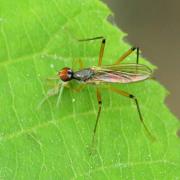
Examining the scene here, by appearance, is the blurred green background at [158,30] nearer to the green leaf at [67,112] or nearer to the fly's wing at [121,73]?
the fly's wing at [121,73]

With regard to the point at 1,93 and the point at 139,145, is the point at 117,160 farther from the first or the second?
the point at 1,93

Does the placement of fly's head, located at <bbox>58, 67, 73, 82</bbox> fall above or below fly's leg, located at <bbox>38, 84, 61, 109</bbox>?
above

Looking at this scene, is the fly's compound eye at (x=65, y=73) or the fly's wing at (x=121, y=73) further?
the fly's wing at (x=121, y=73)

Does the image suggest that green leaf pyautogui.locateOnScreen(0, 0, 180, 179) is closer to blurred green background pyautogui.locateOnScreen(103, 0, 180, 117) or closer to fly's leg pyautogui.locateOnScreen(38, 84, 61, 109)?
fly's leg pyautogui.locateOnScreen(38, 84, 61, 109)

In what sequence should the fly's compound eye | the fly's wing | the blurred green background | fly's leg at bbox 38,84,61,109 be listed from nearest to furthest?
fly's leg at bbox 38,84,61,109 → the fly's compound eye → the fly's wing → the blurred green background

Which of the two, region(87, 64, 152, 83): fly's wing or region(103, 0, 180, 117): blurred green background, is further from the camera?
region(103, 0, 180, 117): blurred green background

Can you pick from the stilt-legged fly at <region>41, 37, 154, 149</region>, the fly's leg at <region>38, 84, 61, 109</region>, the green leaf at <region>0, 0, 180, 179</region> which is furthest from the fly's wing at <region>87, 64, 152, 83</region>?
the fly's leg at <region>38, 84, 61, 109</region>

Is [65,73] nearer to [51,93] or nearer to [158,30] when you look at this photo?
[51,93]

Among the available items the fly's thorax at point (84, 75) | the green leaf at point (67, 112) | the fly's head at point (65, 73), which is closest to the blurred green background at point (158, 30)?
the fly's thorax at point (84, 75)
